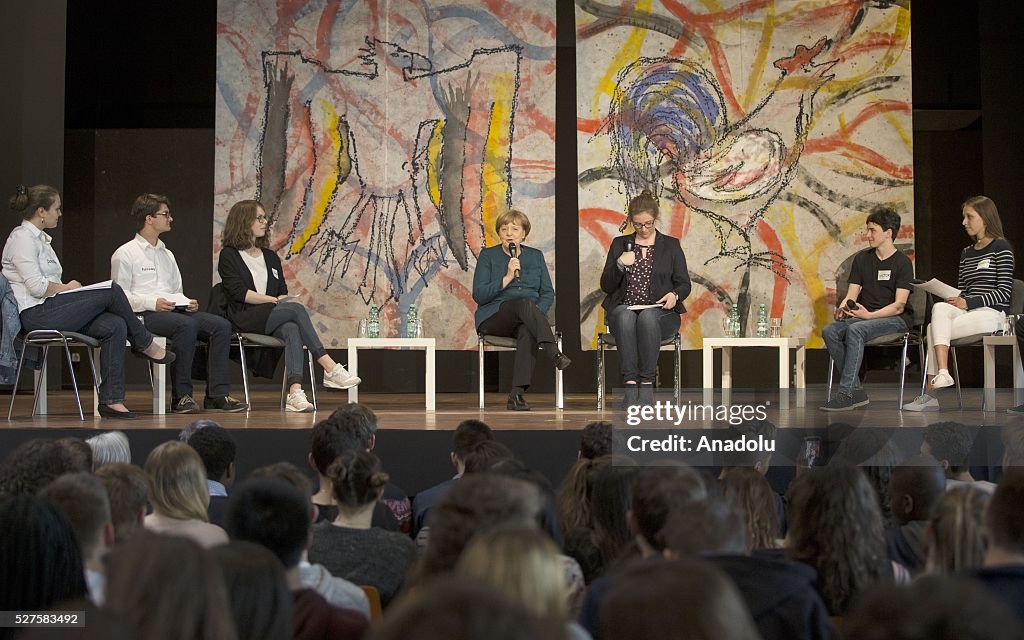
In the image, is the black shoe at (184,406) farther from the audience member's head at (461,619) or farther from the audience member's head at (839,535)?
the audience member's head at (461,619)

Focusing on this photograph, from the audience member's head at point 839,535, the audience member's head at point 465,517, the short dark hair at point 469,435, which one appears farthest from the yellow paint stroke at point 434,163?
the audience member's head at point 465,517

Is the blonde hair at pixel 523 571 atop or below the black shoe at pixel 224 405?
atop

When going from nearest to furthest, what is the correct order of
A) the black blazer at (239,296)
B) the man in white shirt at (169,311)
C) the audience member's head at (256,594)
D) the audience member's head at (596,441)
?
the audience member's head at (256,594)
the audience member's head at (596,441)
the man in white shirt at (169,311)
the black blazer at (239,296)

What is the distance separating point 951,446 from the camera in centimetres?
346

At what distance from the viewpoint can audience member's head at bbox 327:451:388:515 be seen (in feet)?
8.23

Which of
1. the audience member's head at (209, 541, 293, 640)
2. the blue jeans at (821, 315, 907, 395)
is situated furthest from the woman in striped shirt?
the audience member's head at (209, 541, 293, 640)

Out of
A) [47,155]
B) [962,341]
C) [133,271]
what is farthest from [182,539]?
[47,155]

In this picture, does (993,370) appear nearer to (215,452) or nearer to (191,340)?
(191,340)

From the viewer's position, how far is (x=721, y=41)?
7383 mm

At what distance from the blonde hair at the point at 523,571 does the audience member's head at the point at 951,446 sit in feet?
8.22

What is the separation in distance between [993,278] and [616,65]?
2819 mm

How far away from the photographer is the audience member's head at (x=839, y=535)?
6.72 ft

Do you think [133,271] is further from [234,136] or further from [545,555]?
[545,555]

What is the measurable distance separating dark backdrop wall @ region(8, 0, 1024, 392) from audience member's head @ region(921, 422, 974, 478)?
417cm
